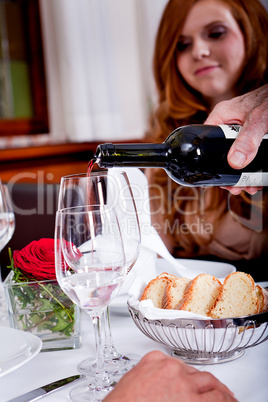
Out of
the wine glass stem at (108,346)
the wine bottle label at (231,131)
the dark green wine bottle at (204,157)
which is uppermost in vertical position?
the wine bottle label at (231,131)

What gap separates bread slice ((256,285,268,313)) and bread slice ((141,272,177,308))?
0.11m

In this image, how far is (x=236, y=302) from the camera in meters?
0.57

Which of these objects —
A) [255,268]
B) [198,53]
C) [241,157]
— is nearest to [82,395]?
[241,157]

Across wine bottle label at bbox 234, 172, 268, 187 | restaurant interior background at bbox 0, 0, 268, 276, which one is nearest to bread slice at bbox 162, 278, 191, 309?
wine bottle label at bbox 234, 172, 268, 187

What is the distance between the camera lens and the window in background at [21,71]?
293 cm

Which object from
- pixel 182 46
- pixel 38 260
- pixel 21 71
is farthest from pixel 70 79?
pixel 38 260

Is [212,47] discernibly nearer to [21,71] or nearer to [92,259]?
[92,259]

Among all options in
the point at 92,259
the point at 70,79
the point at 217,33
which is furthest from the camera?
the point at 70,79

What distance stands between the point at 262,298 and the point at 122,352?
20 cm

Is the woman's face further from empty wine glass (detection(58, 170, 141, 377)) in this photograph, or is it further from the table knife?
the table knife

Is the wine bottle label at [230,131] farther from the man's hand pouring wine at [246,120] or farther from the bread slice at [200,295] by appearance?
the bread slice at [200,295]

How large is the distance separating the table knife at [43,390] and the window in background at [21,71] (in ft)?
8.37

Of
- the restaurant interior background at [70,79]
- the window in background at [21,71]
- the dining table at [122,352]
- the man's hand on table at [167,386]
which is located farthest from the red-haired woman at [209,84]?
the window in background at [21,71]

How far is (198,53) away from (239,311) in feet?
3.68
